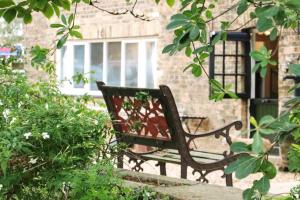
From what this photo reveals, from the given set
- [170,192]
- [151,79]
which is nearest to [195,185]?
[170,192]

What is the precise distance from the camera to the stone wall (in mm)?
12883

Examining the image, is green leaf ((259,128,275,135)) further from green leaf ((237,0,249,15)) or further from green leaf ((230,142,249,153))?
green leaf ((237,0,249,15))

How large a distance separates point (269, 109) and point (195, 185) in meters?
8.81

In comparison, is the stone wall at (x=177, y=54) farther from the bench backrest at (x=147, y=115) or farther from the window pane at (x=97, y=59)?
the bench backrest at (x=147, y=115)

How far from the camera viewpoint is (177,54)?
46.4ft

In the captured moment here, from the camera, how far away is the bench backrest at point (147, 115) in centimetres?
542

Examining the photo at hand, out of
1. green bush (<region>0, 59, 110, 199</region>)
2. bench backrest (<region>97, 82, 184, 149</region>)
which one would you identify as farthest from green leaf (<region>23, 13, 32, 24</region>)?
bench backrest (<region>97, 82, 184, 149</region>)

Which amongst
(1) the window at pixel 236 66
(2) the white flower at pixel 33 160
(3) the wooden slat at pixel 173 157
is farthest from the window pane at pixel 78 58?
(2) the white flower at pixel 33 160

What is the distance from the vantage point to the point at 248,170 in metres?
1.73

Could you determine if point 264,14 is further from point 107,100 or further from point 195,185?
point 107,100

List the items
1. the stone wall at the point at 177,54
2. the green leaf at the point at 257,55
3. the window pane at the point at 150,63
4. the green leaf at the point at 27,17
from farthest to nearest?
1. the window pane at the point at 150,63
2. the stone wall at the point at 177,54
3. the green leaf at the point at 27,17
4. the green leaf at the point at 257,55

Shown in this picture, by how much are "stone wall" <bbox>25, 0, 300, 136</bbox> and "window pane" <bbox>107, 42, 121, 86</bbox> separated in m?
0.35

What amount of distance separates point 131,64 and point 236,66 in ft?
12.5

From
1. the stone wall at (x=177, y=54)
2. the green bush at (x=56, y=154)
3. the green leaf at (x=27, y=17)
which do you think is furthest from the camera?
the stone wall at (x=177, y=54)
